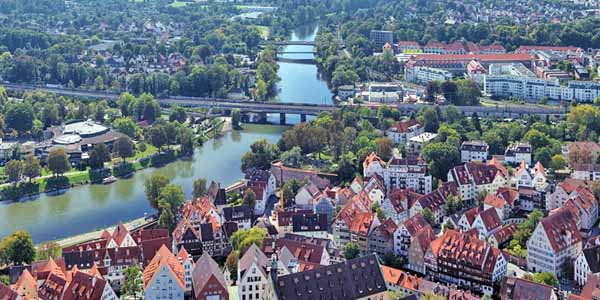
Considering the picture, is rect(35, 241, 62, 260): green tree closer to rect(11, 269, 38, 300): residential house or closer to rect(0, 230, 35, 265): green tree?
rect(0, 230, 35, 265): green tree

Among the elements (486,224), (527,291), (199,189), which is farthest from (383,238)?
(199,189)

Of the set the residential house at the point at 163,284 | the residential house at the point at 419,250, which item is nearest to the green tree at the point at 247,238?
the residential house at the point at 163,284

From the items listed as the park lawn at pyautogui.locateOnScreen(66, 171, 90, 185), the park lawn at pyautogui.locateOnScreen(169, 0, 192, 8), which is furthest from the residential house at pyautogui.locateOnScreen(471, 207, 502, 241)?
the park lawn at pyautogui.locateOnScreen(169, 0, 192, 8)

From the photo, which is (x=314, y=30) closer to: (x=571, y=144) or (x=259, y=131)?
(x=259, y=131)

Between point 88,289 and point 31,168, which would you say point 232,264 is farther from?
point 31,168

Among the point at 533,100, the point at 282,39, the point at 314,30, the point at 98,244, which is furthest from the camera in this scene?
the point at 314,30

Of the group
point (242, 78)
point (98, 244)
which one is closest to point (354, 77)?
point (242, 78)
